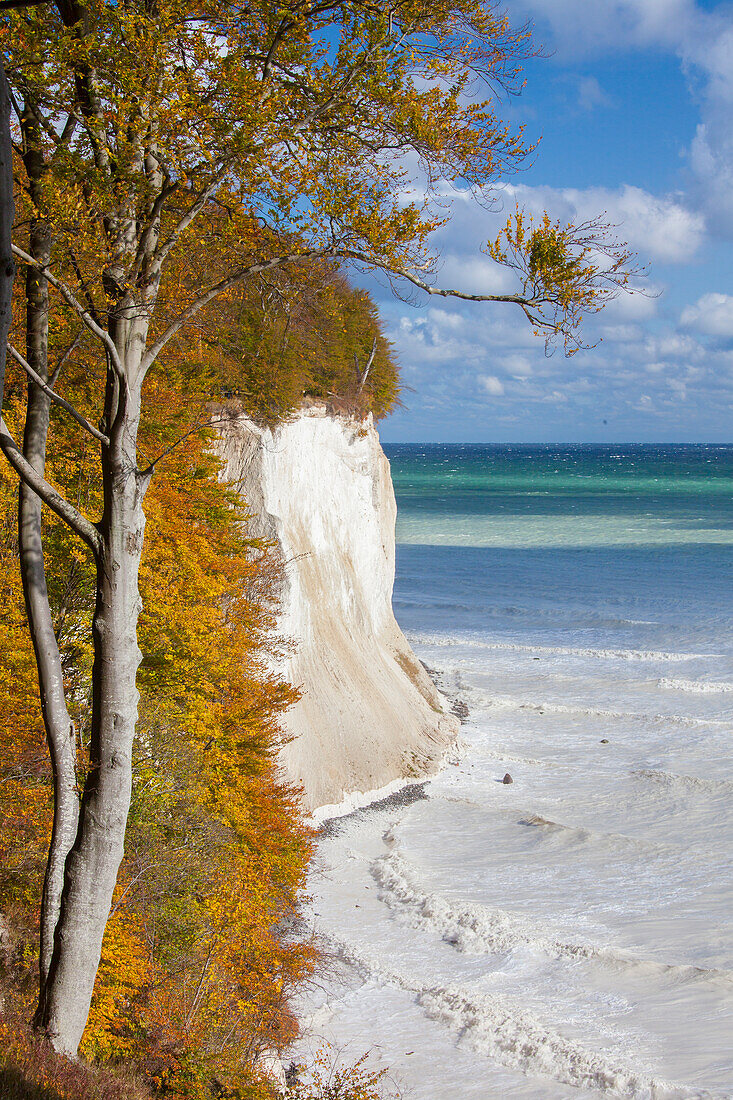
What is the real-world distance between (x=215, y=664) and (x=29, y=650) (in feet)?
12.0

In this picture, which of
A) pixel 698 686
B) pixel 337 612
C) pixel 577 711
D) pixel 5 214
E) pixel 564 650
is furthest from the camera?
pixel 564 650

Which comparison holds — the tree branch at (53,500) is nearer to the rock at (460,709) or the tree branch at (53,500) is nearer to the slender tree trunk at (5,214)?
the slender tree trunk at (5,214)

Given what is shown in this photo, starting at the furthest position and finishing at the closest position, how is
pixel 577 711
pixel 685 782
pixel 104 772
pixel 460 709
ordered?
pixel 577 711, pixel 460 709, pixel 685 782, pixel 104 772

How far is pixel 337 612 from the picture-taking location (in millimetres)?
24219

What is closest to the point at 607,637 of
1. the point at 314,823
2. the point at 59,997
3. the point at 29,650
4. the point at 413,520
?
the point at 314,823

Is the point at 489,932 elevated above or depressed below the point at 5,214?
below

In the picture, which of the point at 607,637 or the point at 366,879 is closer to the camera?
the point at 366,879

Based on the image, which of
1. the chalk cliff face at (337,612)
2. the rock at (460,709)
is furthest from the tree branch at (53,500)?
the rock at (460,709)

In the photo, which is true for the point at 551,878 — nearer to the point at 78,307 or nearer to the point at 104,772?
the point at 104,772

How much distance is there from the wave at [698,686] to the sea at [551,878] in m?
0.14

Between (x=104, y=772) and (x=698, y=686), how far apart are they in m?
28.1

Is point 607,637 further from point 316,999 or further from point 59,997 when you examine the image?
point 59,997

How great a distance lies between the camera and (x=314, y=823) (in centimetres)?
1980

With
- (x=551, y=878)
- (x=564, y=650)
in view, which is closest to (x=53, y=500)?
(x=551, y=878)
